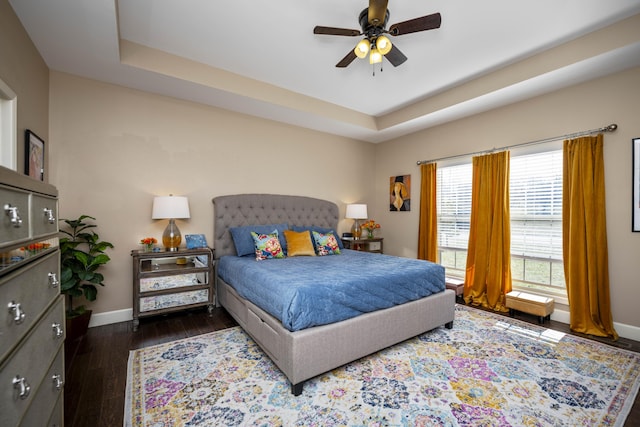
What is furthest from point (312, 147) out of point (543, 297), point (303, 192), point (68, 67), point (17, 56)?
point (543, 297)

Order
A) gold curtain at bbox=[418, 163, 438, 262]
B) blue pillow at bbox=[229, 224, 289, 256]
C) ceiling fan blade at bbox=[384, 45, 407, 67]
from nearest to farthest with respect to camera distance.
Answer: ceiling fan blade at bbox=[384, 45, 407, 67]
blue pillow at bbox=[229, 224, 289, 256]
gold curtain at bbox=[418, 163, 438, 262]

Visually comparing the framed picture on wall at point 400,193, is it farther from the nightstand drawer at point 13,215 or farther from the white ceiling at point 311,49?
the nightstand drawer at point 13,215

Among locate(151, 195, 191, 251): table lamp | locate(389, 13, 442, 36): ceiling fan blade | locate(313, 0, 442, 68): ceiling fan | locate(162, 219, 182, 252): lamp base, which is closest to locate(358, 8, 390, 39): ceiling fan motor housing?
locate(313, 0, 442, 68): ceiling fan

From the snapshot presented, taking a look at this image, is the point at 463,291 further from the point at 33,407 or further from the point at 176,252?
the point at 33,407

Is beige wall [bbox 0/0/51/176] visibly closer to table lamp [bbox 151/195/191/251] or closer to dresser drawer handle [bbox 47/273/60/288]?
table lamp [bbox 151/195/191/251]

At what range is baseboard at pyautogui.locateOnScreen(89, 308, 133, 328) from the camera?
10.2 feet

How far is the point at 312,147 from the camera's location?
16.1 ft

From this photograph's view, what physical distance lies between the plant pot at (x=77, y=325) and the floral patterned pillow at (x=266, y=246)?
178 cm

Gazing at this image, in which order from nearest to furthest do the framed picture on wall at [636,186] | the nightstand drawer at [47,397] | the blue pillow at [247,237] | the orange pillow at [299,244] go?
the nightstand drawer at [47,397] < the framed picture on wall at [636,186] < the blue pillow at [247,237] < the orange pillow at [299,244]

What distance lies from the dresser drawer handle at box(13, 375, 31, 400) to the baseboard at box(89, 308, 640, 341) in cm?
283

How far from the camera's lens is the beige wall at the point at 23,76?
1.97m

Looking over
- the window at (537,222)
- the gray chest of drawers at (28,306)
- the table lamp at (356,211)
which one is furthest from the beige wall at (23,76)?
the window at (537,222)

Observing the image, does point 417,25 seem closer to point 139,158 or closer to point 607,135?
point 607,135

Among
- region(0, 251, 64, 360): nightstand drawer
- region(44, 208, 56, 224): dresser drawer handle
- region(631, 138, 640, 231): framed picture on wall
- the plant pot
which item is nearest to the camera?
region(0, 251, 64, 360): nightstand drawer
